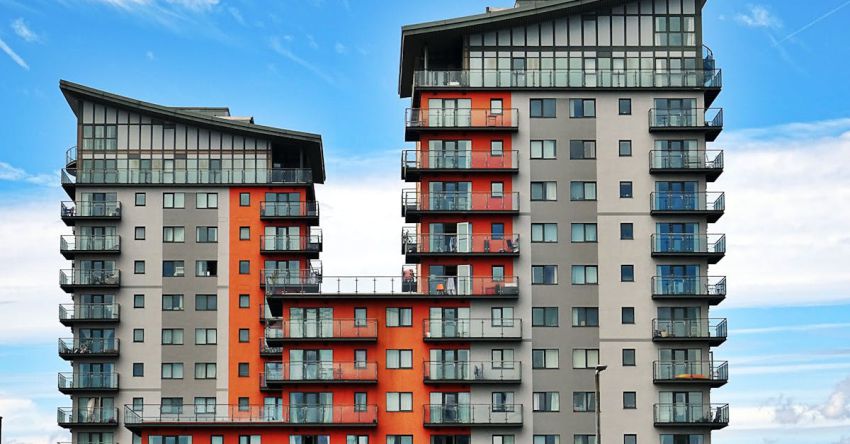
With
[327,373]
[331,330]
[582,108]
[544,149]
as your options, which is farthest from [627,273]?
[327,373]

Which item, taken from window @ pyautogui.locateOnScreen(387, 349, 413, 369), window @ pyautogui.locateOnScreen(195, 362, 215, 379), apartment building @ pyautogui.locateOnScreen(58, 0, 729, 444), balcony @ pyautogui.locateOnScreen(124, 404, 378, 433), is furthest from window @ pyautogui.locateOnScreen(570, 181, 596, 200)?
window @ pyautogui.locateOnScreen(195, 362, 215, 379)

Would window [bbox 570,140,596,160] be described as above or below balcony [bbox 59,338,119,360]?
above

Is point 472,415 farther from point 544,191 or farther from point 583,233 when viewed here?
point 544,191

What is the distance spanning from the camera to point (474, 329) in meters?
111

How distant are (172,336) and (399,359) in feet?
90.4

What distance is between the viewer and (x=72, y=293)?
439 feet

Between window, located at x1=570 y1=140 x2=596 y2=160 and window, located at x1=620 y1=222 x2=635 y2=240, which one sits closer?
window, located at x1=620 y1=222 x2=635 y2=240

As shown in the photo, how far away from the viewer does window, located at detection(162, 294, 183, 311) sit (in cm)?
13300

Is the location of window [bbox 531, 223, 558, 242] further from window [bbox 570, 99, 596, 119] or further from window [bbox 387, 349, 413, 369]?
window [bbox 387, 349, 413, 369]

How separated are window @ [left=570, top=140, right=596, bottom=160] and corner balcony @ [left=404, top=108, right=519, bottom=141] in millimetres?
3863

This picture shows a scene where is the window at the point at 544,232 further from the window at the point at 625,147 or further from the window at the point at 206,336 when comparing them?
the window at the point at 206,336

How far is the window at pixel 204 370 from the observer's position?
13188 centimetres

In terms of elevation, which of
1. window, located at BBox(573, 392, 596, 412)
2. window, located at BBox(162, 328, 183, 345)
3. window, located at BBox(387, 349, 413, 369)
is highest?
window, located at BBox(162, 328, 183, 345)

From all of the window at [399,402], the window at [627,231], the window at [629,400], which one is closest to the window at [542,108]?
the window at [627,231]
